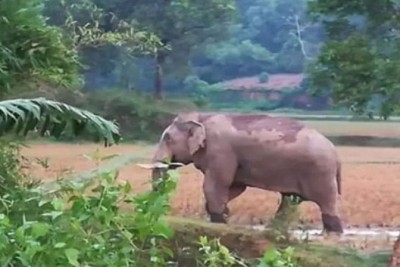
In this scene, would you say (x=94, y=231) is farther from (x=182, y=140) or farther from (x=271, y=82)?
(x=182, y=140)

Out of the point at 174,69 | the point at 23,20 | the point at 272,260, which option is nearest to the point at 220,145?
the point at 174,69

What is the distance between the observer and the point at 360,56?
1.92 meters

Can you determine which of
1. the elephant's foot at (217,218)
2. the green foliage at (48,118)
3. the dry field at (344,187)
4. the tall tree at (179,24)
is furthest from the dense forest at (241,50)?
the green foliage at (48,118)

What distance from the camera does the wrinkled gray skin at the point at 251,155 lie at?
2.06 meters

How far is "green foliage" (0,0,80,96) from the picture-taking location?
165 cm

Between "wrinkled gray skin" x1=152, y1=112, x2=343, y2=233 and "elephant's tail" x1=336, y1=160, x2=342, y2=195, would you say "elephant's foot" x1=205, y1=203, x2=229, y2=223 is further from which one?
"elephant's tail" x1=336, y1=160, x2=342, y2=195

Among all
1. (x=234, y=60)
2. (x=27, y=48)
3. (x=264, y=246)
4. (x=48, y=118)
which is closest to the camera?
(x=48, y=118)

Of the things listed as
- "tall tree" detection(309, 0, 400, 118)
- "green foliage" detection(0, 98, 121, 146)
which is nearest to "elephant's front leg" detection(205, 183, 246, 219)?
"tall tree" detection(309, 0, 400, 118)

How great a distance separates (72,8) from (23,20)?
0.32 metres

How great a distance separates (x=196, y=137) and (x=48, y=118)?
107cm

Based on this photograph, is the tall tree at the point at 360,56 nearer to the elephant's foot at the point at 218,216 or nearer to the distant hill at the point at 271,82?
the distant hill at the point at 271,82

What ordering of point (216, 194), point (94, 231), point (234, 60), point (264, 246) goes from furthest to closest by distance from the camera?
point (216, 194) → point (234, 60) → point (264, 246) → point (94, 231)

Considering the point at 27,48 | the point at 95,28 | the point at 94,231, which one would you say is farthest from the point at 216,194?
the point at 94,231

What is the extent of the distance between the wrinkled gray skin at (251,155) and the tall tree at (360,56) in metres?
0.16
